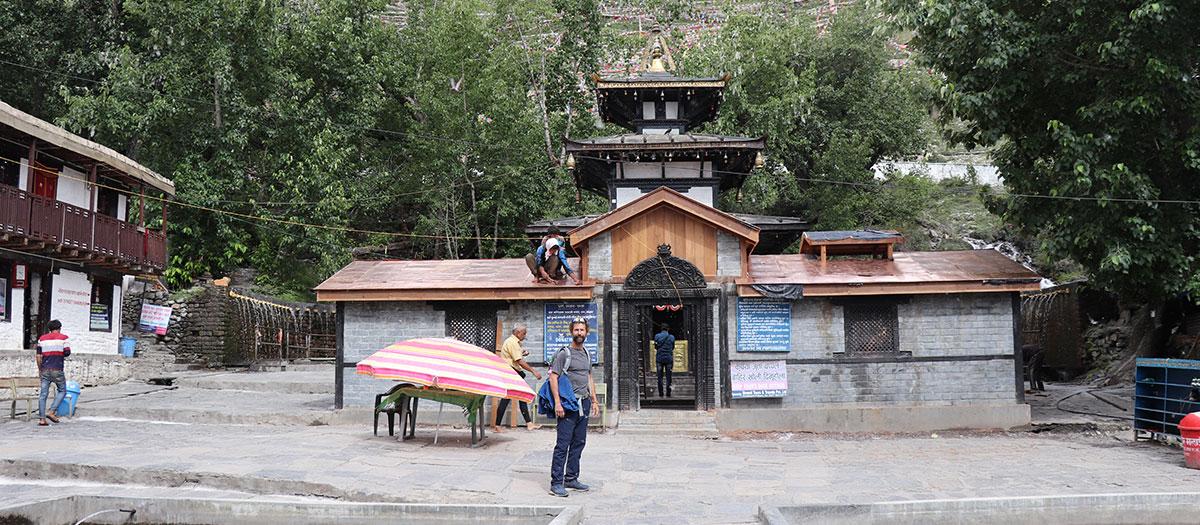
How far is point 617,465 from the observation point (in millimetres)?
11000

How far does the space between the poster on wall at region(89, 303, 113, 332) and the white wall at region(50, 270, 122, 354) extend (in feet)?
0.44

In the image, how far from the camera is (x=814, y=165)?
123 feet

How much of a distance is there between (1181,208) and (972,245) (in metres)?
19.1

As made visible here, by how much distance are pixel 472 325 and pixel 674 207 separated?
3.98m

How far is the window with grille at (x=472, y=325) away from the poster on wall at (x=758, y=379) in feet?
13.6

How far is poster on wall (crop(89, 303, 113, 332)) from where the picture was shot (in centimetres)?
2333

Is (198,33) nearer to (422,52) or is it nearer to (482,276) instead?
(422,52)

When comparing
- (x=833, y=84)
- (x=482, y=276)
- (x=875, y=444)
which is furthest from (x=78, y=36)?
(x=875, y=444)

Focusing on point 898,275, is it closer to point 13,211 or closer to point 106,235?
point 13,211

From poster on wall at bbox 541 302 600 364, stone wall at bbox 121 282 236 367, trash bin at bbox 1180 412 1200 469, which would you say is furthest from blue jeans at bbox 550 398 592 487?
stone wall at bbox 121 282 236 367

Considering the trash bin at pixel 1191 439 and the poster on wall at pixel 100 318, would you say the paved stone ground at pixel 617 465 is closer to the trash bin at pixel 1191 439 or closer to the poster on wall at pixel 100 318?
the trash bin at pixel 1191 439

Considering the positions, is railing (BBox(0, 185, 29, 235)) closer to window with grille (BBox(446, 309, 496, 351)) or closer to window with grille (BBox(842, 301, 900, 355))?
window with grille (BBox(446, 309, 496, 351))

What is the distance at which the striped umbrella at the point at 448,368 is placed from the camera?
11148 mm

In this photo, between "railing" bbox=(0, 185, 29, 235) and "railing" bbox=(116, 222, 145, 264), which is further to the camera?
"railing" bbox=(116, 222, 145, 264)
